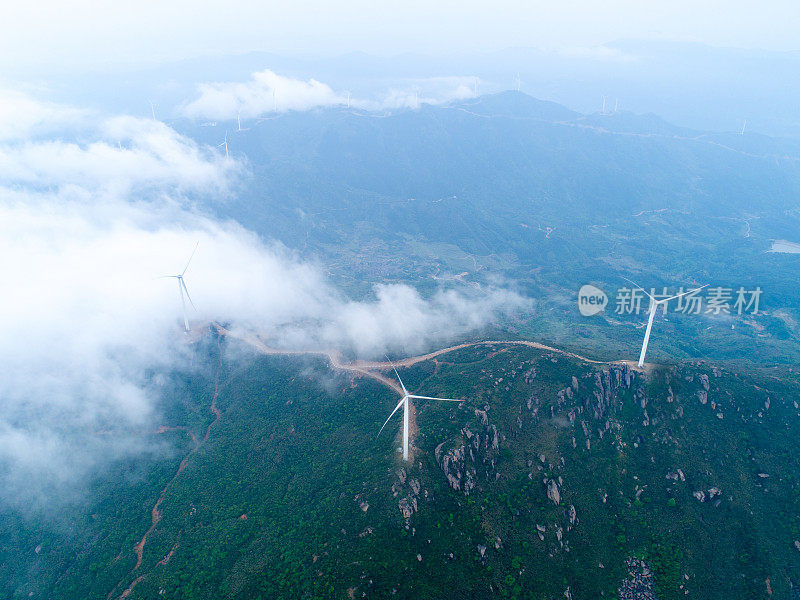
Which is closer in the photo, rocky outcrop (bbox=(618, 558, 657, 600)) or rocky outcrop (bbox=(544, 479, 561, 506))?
rocky outcrop (bbox=(618, 558, 657, 600))

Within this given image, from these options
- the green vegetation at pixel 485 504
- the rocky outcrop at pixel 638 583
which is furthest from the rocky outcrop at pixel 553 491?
Answer: the rocky outcrop at pixel 638 583

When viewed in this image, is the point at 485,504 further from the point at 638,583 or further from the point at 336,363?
the point at 336,363

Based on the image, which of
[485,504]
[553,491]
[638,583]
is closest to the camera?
[638,583]

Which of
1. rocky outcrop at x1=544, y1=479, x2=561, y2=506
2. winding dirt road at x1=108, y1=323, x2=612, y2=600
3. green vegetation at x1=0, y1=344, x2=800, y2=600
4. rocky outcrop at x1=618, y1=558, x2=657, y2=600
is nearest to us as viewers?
rocky outcrop at x1=618, y1=558, x2=657, y2=600

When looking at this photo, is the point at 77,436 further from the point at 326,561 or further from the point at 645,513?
the point at 645,513

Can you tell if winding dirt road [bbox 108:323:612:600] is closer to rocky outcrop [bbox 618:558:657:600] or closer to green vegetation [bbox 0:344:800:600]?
green vegetation [bbox 0:344:800:600]

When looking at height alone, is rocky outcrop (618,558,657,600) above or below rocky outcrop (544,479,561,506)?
below


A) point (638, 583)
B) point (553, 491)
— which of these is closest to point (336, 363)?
point (553, 491)

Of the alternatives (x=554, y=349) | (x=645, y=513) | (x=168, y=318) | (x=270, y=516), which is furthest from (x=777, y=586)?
(x=168, y=318)

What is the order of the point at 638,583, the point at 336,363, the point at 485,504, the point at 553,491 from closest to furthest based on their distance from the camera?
the point at 638,583, the point at 485,504, the point at 553,491, the point at 336,363

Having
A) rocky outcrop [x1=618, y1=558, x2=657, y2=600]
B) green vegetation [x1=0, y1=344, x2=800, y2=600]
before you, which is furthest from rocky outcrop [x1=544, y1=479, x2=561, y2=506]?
rocky outcrop [x1=618, y1=558, x2=657, y2=600]

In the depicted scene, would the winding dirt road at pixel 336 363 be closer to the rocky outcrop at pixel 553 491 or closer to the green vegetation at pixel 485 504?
the green vegetation at pixel 485 504
